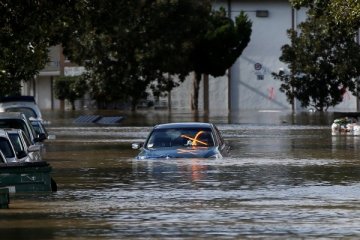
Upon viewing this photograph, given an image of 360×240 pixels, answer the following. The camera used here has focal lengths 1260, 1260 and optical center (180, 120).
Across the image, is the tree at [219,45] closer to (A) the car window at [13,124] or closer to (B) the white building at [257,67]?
(B) the white building at [257,67]

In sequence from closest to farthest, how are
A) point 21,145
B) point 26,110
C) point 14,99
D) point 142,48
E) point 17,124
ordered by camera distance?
1. point 21,145
2. point 17,124
3. point 26,110
4. point 14,99
5. point 142,48

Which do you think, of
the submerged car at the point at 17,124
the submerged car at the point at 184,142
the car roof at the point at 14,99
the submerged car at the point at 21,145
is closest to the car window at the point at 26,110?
the car roof at the point at 14,99

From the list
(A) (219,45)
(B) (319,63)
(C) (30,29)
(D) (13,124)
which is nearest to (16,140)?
(D) (13,124)

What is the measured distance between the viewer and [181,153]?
28203mm

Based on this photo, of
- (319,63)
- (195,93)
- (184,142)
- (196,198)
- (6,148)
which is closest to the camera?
(196,198)

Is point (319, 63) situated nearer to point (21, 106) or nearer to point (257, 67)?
point (257, 67)

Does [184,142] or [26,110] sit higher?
[26,110]

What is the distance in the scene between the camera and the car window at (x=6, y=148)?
2255 centimetres

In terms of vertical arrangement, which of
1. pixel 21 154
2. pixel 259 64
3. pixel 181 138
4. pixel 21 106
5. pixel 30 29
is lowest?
pixel 21 154

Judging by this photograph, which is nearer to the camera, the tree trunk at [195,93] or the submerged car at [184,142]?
the submerged car at [184,142]

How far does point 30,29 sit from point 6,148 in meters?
7.87

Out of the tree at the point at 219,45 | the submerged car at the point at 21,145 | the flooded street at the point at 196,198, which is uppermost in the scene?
the tree at the point at 219,45

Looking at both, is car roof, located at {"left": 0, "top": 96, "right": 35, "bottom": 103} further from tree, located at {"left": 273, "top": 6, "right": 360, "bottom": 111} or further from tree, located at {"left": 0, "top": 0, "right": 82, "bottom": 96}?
tree, located at {"left": 273, "top": 6, "right": 360, "bottom": 111}

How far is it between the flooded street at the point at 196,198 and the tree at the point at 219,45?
39470mm
